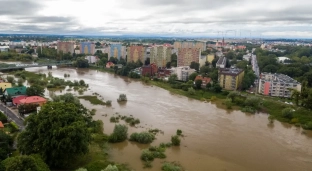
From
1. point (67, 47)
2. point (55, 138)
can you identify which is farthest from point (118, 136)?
point (67, 47)

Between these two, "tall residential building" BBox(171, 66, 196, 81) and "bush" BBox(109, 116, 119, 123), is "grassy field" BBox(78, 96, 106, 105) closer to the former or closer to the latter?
"bush" BBox(109, 116, 119, 123)

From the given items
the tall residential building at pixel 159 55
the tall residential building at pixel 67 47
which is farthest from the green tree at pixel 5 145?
the tall residential building at pixel 67 47

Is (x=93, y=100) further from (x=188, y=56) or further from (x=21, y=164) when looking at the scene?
(x=188, y=56)

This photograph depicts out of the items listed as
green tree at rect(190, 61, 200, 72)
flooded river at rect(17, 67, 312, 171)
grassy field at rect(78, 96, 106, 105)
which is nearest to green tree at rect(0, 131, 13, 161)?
flooded river at rect(17, 67, 312, 171)

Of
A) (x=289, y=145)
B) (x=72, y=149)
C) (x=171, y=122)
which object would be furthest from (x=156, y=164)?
(x=289, y=145)

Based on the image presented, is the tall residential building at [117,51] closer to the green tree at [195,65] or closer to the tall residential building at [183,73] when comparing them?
the green tree at [195,65]

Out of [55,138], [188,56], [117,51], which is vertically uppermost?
[117,51]
